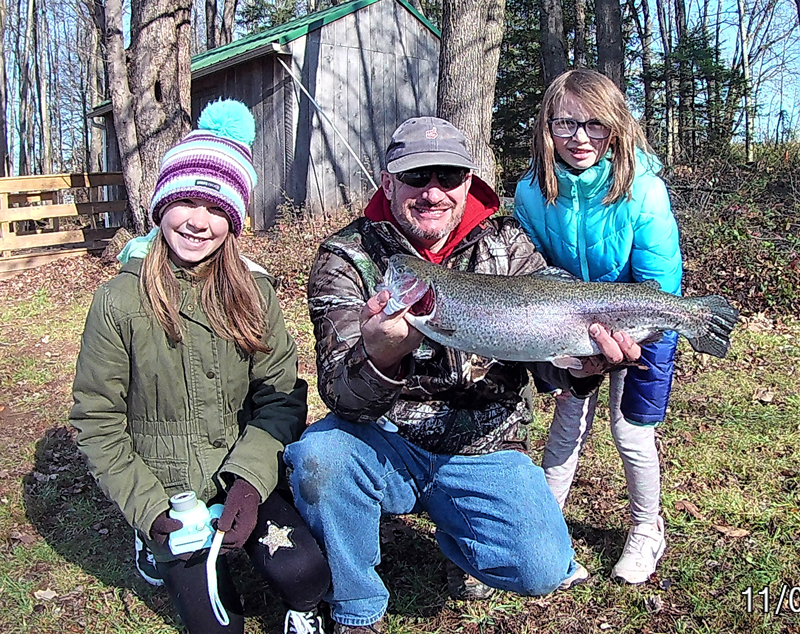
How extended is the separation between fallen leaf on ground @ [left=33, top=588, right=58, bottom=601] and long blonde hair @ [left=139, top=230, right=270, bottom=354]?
58.2 inches

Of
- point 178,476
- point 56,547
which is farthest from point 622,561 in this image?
point 56,547

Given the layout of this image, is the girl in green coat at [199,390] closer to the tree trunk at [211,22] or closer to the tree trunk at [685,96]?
the tree trunk at [685,96]

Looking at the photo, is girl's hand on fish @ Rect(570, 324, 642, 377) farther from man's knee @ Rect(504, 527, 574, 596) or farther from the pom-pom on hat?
the pom-pom on hat

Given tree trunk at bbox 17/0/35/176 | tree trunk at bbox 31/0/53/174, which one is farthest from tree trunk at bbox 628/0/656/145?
tree trunk at bbox 17/0/35/176

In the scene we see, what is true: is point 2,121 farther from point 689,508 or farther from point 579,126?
point 689,508

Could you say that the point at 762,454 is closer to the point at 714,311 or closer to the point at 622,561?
the point at 622,561

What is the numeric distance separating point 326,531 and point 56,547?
1.94 meters

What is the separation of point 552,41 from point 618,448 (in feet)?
43.5

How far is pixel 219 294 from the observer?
338 cm

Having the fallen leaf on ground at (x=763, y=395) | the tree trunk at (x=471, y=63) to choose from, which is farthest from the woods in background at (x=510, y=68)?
the fallen leaf on ground at (x=763, y=395)

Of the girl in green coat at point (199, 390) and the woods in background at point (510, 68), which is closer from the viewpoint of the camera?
the girl in green coat at point (199, 390)

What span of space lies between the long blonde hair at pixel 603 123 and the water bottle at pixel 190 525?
2.19 metres

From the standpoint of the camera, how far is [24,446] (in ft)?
17.2

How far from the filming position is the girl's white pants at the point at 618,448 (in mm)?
3590
